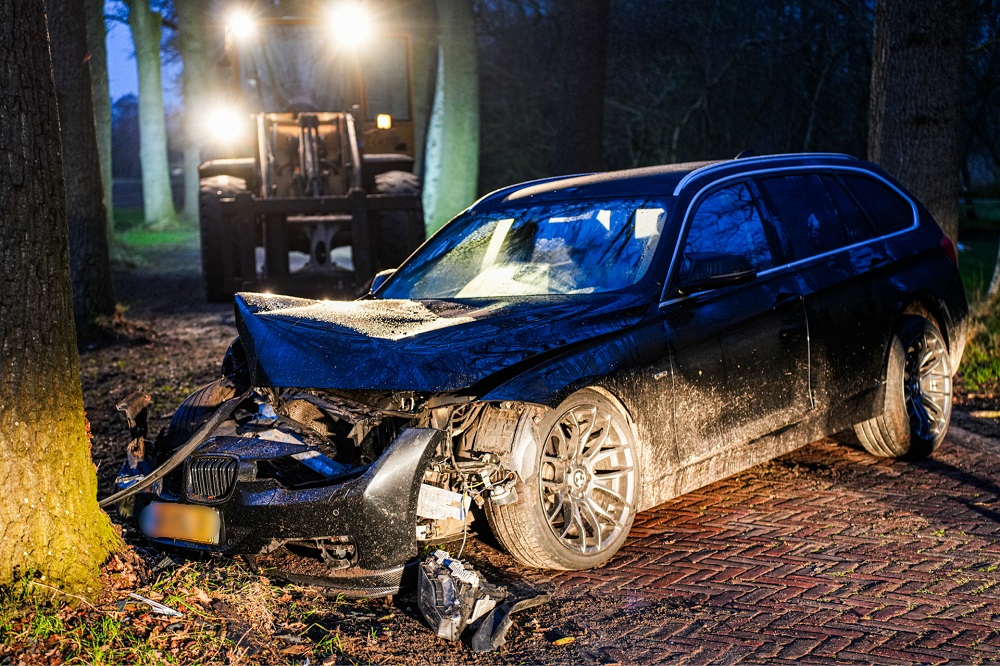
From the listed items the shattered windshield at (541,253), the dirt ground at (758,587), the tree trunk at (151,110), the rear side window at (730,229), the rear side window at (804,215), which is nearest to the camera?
the dirt ground at (758,587)

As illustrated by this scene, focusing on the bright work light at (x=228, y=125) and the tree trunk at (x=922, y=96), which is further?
the bright work light at (x=228, y=125)

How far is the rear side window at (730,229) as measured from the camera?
213 inches

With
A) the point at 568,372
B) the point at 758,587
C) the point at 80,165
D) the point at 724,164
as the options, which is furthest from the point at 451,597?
the point at 80,165

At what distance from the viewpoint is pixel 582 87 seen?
1492 cm

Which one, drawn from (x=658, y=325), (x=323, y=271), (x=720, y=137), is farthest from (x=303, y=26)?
(x=658, y=325)

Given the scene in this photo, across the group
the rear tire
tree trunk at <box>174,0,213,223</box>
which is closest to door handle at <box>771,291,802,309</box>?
the rear tire

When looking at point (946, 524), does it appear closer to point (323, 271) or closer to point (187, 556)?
point (187, 556)

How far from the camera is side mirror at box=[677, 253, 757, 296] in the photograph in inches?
202

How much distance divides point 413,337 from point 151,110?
1257 inches

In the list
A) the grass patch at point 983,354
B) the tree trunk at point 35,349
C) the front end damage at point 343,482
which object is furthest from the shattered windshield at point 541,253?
the grass patch at point 983,354

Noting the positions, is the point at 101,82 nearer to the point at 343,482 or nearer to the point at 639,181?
the point at 639,181

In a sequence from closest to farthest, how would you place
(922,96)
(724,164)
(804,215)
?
(724,164)
(804,215)
(922,96)

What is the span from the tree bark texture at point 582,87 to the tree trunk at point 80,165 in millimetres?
6202

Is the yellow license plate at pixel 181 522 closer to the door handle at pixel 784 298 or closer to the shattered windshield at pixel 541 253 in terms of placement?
the shattered windshield at pixel 541 253
